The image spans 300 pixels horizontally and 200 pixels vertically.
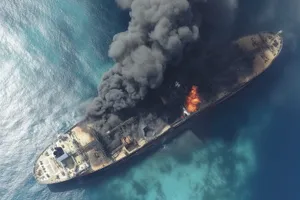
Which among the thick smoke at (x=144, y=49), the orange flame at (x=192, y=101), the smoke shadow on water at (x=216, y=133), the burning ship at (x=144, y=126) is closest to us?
the thick smoke at (x=144, y=49)

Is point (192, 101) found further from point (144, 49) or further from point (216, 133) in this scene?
point (144, 49)

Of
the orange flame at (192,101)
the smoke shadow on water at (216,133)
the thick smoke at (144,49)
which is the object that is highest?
the thick smoke at (144,49)

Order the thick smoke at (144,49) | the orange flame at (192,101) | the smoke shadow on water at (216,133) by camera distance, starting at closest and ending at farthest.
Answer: the thick smoke at (144,49), the smoke shadow on water at (216,133), the orange flame at (192,101)

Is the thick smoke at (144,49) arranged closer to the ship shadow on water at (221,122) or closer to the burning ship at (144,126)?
the burning ship at (144,126)

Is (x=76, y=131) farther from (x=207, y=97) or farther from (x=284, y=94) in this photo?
(x=284, y=94)

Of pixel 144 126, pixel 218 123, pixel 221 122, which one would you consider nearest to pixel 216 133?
pixel 218 123

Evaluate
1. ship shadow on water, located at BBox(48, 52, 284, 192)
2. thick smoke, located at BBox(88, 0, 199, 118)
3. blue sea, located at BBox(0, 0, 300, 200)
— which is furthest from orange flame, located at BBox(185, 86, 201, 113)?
thick smoke, located at BBox(88, 0, 199, 118)

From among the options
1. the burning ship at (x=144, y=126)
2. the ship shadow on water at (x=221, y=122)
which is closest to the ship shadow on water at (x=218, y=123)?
the ship shadow on water at (x=221, y=122)
